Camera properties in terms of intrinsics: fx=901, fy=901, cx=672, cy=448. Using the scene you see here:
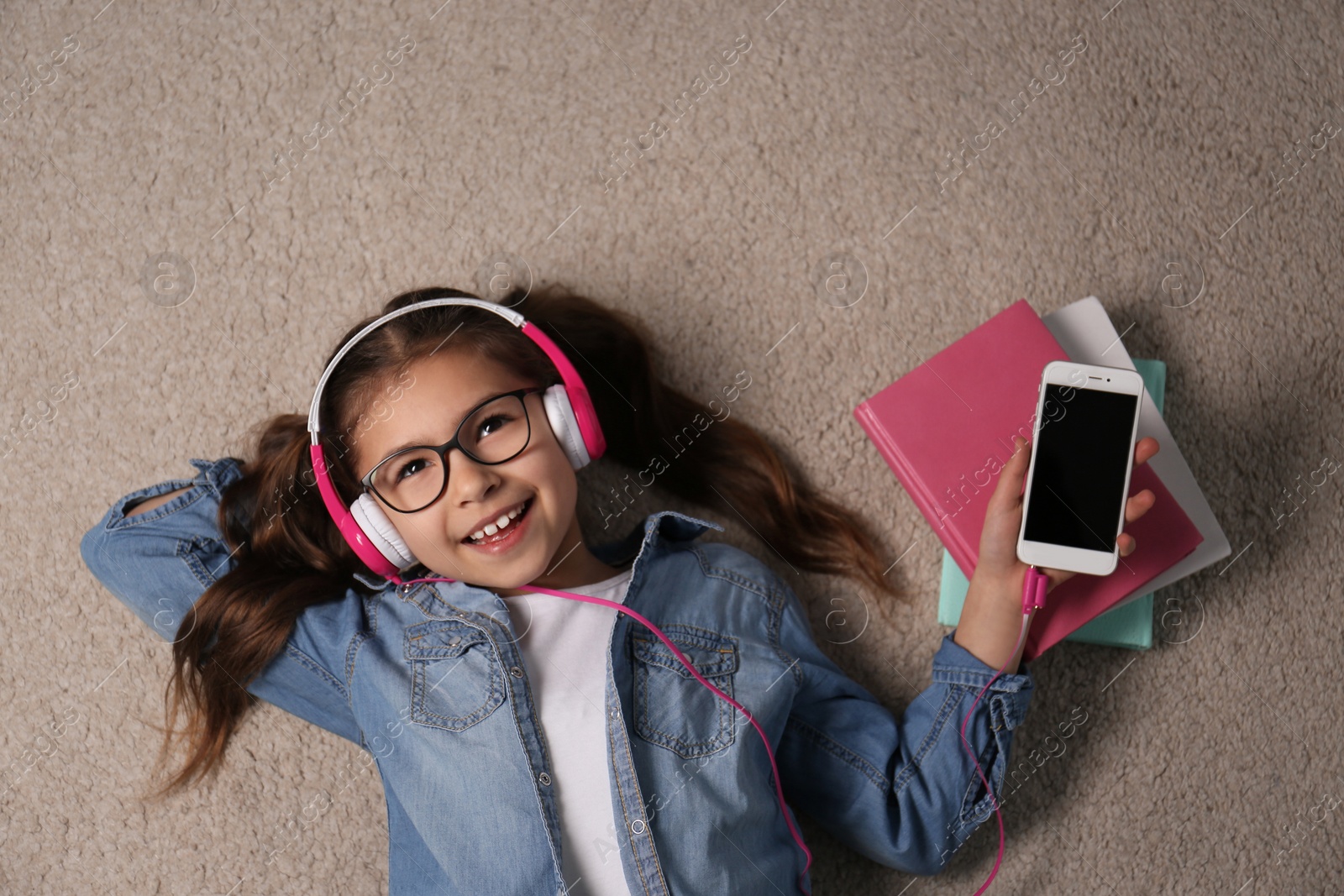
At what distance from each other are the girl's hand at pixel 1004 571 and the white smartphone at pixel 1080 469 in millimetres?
14

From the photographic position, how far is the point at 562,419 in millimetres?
898

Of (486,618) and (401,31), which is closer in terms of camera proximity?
(486,618)

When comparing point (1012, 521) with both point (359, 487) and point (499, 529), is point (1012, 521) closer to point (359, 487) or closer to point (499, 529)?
point (499, 529)

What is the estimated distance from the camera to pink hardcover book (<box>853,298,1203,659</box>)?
0.97 m

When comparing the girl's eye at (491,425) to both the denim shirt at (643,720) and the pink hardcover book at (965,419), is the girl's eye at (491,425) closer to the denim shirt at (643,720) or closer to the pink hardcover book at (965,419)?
the denim shirt at (643,720)

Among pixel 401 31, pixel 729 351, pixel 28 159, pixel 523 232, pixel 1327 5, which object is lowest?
pixel 1327 5

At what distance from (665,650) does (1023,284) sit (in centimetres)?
62

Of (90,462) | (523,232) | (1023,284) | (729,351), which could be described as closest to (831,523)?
(729,351)

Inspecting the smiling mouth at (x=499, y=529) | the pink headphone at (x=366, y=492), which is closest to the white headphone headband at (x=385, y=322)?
the pink headphone at (x=366, y=492)

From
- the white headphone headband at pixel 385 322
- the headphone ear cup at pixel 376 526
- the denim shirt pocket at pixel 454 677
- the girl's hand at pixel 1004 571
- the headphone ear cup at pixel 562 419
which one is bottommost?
the girl's hand at pixel 1004 571

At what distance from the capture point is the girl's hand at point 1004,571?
0.86m

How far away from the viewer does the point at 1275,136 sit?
44.3 inches

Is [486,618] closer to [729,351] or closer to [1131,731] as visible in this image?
[729,351]

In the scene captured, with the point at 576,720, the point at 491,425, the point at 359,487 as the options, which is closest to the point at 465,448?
the point at 491,425
